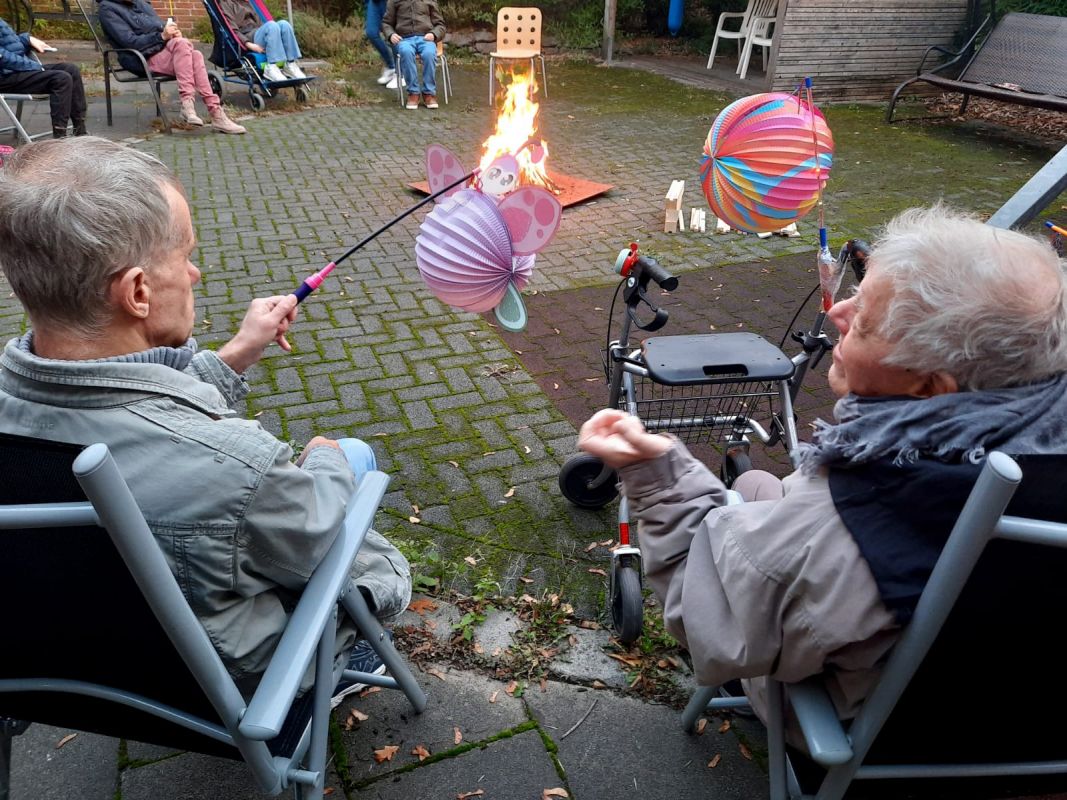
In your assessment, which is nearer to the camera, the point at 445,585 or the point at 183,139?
the point at 445,585

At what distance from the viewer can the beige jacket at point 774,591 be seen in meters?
1.34

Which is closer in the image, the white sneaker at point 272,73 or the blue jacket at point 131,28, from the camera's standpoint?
the blue jacket at point 131,28

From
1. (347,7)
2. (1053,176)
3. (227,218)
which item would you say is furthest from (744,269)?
(347,7)

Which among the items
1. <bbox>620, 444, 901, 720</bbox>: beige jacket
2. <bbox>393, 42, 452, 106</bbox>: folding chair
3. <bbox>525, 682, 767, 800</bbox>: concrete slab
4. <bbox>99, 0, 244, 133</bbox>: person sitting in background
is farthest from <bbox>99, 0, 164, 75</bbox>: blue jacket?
<bbox>620, 444, 901, 720</bbox>: beige jacket

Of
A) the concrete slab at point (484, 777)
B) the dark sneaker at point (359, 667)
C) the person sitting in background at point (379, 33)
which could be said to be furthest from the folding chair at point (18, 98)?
the concrete slab at point (484, 777)

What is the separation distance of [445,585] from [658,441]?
1.49 meters

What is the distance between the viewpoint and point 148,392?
141 centimetres

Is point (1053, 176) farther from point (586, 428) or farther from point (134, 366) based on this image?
point (134, 366)

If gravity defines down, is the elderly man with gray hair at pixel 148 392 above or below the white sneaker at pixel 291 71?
above

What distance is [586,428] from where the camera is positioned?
172 centimetres

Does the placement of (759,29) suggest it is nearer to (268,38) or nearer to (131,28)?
(268,38)

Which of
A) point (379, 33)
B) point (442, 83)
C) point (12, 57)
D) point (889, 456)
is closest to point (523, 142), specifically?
point (12, 57)

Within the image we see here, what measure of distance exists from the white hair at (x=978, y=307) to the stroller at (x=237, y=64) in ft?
31.5

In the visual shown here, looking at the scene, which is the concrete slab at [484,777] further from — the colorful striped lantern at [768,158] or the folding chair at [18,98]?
the folding chair at [18,98]
